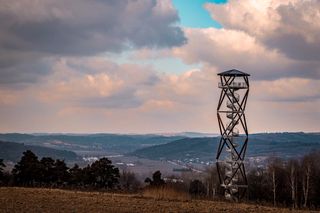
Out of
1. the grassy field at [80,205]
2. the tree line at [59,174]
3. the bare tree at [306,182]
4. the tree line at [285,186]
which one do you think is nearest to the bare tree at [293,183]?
the tree line at [285,186]

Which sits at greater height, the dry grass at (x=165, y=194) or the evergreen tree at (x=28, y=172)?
the evergreen tree at (x=28, y=172)

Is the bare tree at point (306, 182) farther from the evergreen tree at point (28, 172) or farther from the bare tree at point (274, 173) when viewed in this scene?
the evergreen tree at point (28, 172)

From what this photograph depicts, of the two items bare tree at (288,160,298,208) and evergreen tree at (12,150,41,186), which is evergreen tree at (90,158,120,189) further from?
bare tree at (288,160,298,208)

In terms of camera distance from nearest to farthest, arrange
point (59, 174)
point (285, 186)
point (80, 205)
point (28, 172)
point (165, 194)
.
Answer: point (80, 205) → point (165, 194) → point (28, 172) → point (59, 174) → point (285, 186)

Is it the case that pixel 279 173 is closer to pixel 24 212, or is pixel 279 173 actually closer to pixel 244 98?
pixel 244 98

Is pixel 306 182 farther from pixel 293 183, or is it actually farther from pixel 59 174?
pixel 59 174

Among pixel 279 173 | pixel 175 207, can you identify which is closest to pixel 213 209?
pixel 175 207

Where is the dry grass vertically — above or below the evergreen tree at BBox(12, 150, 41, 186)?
below

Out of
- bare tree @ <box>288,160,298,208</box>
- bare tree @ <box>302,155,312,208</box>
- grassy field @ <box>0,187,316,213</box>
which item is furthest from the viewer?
bare tree @ <box>302,155,312,208</box>

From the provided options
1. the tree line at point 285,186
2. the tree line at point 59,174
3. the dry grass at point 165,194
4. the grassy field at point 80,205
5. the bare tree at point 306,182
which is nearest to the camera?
the grassy field at point 80,205

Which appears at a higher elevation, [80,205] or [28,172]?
[28,172]

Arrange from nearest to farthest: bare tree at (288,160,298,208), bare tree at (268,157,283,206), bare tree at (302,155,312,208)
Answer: bare tree at (288,160,298,208), bare tree at (302,155,312,208), bare tree at (268,157,283,206)

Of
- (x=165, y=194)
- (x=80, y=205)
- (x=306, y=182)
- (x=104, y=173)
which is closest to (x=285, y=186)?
(x=306, y=182)

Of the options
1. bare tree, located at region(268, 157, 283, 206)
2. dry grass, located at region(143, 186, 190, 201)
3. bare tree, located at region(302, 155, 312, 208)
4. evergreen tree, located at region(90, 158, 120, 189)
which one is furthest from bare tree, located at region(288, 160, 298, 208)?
Answer: evergreen tree, located at region(90, 158, 120, 189)
